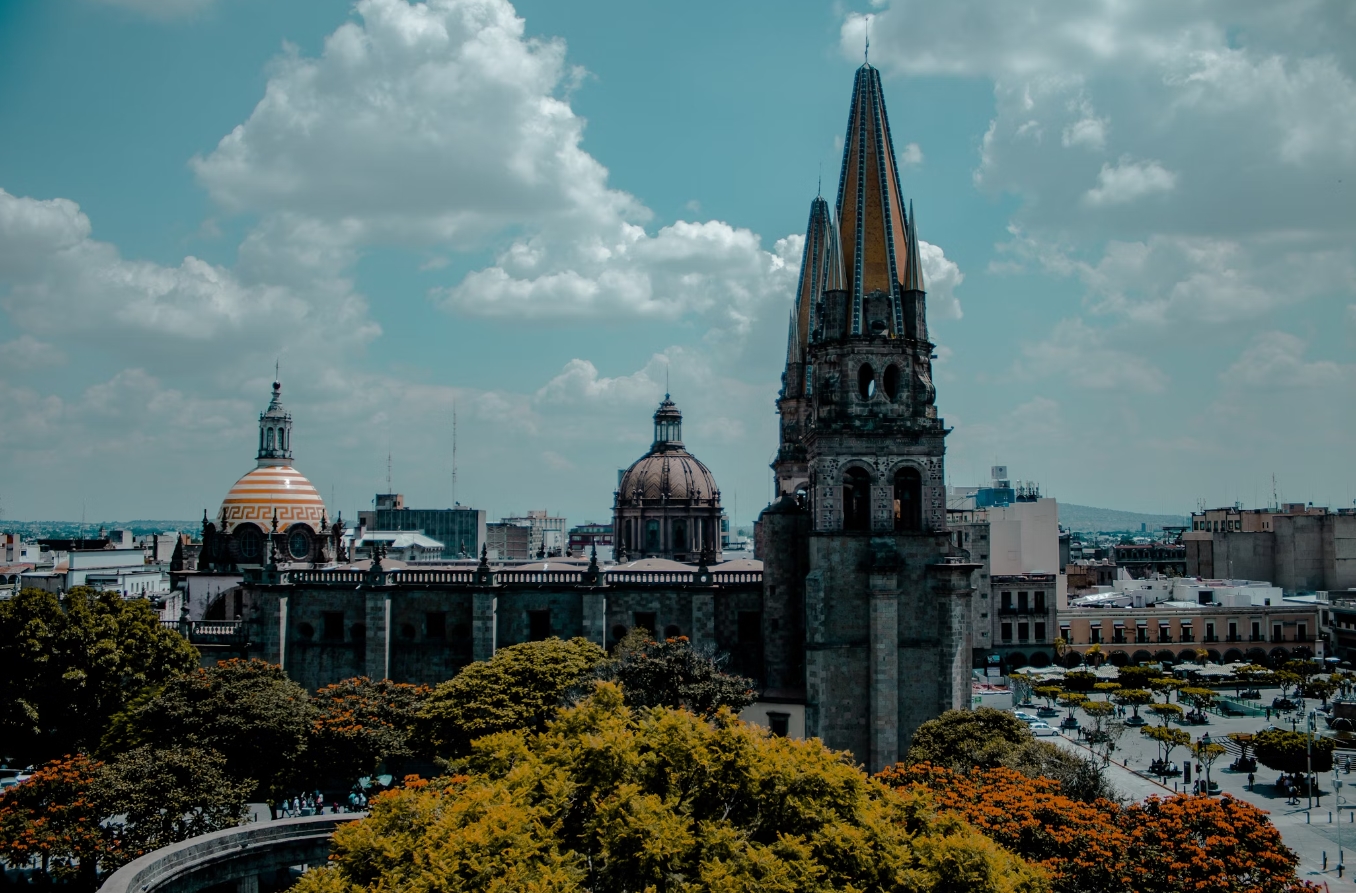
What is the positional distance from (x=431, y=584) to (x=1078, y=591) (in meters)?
76.4

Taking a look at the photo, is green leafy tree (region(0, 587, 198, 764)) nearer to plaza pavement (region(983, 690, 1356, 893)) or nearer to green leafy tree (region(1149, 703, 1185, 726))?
plaza pavement (region(983, 690, 1356, 893))

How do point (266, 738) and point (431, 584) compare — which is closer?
point (266, 738)

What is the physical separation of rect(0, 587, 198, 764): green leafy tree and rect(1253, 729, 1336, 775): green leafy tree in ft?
152

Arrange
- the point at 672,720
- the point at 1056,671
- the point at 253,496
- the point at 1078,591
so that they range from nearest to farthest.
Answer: the point at 672,720, the point at 253,496, the point at 1056,671, the point at 1078,591

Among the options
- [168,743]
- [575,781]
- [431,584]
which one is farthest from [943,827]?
[431,584]

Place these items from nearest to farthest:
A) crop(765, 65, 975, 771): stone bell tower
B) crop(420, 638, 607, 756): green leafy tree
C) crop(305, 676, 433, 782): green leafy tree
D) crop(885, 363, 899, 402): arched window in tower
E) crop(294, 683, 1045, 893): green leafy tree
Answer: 1. crop(294, 683, 1045, 893): green leafy tree
2. crop(305, 676, 433, 782): green leafy tree
3. crop(420, 638, 607, 756): green leafy tree
4. crop(765, 65, 975, 771): stone bell tower
5. crop(885, 363, 899, 402): arched window in tower

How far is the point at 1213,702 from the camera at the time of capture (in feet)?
214

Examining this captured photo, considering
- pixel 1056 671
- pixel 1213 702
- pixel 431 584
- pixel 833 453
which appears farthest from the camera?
pixel 1056 671

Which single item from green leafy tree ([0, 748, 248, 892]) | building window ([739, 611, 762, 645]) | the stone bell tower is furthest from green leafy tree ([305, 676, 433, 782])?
the stone bell tower

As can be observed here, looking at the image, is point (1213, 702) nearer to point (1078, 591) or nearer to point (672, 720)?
point (1078, 591)

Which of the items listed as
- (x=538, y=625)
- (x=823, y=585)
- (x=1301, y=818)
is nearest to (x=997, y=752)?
(x=823, y=585)

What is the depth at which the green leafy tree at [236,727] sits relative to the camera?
3672cm

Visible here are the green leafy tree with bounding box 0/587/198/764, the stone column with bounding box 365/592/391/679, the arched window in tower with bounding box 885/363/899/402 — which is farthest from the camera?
the stone column with bounding box 365/592/391/679

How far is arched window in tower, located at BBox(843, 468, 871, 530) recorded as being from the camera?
44031 mm
